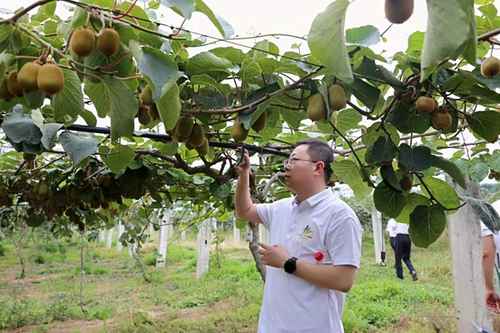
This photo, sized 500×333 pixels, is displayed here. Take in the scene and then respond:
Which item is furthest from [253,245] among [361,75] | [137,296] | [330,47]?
[137,296]

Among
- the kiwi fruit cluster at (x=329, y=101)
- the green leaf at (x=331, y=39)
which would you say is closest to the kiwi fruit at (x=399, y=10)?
the green leaf at (x=331, y=39)

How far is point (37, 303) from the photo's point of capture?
729 centimetres

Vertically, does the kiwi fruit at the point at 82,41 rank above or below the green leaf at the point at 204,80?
below

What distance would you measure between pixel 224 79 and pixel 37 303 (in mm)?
7264

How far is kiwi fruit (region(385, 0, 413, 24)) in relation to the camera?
500 millimetres

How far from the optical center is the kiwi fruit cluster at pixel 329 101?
95cm

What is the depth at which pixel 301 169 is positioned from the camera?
1.66 meters

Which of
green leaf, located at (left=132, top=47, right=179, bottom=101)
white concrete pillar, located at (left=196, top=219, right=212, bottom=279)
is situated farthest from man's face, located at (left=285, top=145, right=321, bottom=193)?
white concrete pillar, located at (left=196, top=219, right=212, bottom=279)

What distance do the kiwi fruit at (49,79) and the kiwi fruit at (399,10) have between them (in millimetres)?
482

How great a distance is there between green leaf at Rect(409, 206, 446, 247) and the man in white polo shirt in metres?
0.29

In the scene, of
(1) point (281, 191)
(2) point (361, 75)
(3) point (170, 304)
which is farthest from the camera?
(3) point (170, 304)

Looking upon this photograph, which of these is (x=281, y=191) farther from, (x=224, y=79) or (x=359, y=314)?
(x=359, y=314)

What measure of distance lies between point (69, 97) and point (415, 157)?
2.48 ft

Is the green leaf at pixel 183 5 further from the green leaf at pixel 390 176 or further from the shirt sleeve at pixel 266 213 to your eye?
the shirt sleeve at pixel 266 213
